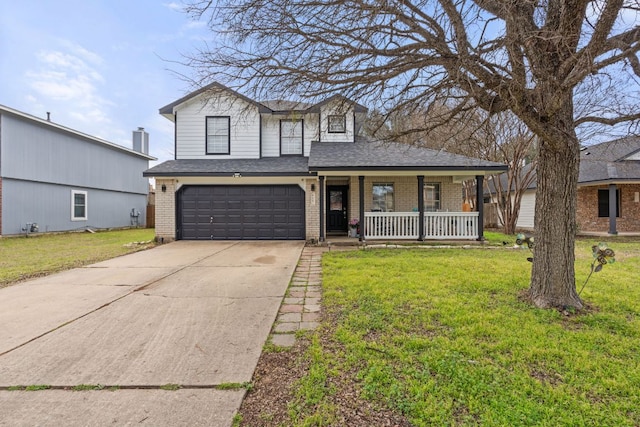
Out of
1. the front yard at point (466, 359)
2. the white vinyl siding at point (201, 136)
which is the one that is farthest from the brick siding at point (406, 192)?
the front yard at point (466, 359)

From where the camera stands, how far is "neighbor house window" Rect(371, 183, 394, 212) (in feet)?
41.3

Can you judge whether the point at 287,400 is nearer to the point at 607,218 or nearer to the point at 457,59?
the point at 457,59

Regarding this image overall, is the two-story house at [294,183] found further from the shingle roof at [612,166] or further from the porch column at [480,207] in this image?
the shingle roof at [612,166]

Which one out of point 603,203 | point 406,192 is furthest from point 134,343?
point 603,203

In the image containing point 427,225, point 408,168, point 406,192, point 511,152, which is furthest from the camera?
point 511,152

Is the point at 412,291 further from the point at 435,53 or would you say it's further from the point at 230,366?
the point at 435,53

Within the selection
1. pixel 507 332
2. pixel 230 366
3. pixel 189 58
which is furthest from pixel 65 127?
pixel 507 332

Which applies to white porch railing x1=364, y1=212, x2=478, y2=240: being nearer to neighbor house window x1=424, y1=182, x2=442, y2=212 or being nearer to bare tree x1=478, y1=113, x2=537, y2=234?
neighbor house window x1=424, y1=182, x2=442, y2=212

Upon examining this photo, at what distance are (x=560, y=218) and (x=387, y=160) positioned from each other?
6.93 m

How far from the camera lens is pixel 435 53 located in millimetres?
4223

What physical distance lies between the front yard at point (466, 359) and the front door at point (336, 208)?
8.03 m

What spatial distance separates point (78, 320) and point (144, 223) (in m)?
20.6

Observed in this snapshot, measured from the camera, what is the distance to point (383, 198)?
12617mm

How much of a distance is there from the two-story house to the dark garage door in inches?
1.5
